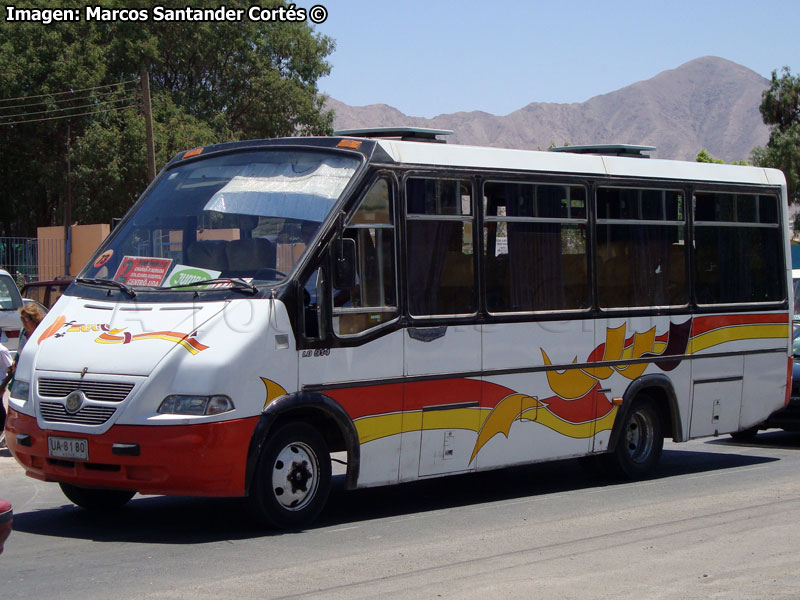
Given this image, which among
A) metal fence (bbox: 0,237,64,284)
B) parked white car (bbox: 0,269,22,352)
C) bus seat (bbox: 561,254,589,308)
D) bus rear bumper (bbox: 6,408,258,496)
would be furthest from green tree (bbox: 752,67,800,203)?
bus rear bumper (bbox: 6,408,258,496)

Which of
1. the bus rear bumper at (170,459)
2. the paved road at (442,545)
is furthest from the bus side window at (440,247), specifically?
the bus rear bumper at (170,459)

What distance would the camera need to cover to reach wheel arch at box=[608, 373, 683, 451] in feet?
36.7

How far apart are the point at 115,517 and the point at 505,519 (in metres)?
3.10

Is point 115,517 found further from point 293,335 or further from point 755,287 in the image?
point 755,287

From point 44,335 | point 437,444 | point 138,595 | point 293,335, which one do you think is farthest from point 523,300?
point 138,595

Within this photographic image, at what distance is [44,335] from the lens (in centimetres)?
873

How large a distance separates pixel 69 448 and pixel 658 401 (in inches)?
243

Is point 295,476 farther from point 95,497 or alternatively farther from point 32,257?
point 32,257

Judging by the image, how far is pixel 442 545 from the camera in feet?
26.5

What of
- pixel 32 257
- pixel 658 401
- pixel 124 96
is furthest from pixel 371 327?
pixel 124 96

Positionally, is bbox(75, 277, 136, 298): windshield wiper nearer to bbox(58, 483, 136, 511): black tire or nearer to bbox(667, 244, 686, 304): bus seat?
bbox(58, 483, 136, 511): black tire

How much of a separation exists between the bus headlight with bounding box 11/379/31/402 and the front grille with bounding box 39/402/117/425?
27cm

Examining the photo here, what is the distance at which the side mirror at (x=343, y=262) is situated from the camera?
8.58 metres

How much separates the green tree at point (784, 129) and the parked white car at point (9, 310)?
46.7 metres
